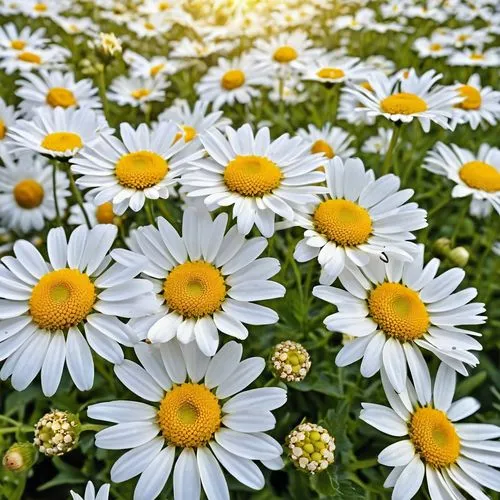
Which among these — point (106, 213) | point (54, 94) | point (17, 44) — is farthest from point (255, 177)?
point (17, 44)

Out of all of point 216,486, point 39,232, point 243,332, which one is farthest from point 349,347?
point 39,232

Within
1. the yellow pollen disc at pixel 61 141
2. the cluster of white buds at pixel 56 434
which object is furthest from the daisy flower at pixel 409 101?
the cluster of white buds at pixel 56 434

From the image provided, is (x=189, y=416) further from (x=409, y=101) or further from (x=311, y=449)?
(x=409, y=101)

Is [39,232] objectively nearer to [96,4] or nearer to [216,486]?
[216,486]

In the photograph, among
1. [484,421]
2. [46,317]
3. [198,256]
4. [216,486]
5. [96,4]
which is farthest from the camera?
[96,4]

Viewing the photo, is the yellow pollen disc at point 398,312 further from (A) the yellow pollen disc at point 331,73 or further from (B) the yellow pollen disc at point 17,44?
(B) the yellow pollen disc at point 17,44

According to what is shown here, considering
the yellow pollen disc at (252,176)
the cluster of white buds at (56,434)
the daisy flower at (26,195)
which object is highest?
the yellow pollen disc at (252,176)

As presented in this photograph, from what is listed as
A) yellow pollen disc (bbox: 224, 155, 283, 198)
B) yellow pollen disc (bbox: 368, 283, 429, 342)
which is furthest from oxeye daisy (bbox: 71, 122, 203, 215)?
yellow pollen disc (bbox: 368, 283, 429, 342)
